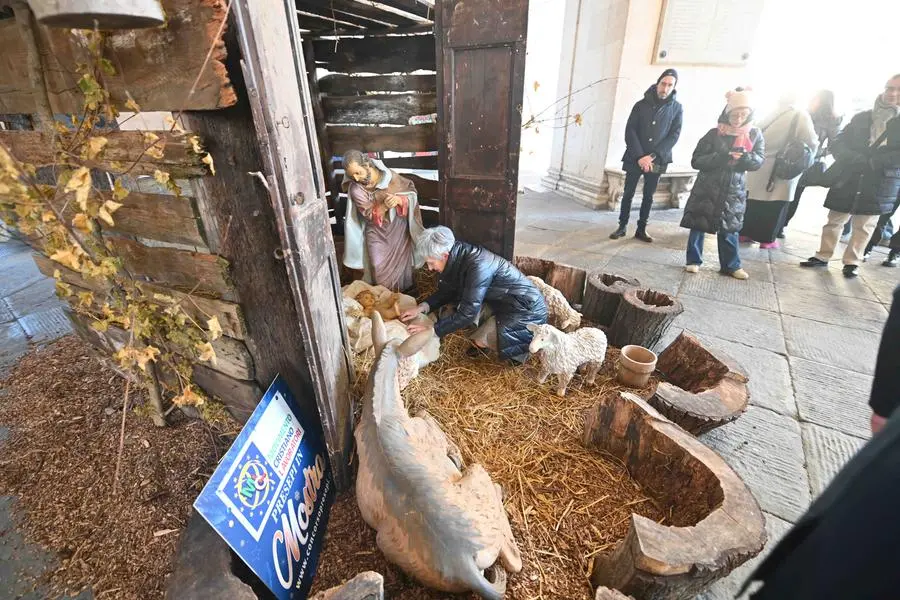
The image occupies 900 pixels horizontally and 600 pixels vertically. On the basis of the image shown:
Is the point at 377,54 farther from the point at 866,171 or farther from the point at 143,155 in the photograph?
the point at 866,171

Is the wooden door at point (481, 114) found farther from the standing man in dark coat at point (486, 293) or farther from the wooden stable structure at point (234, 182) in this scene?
the standing man in dark coat at point (486, 293)

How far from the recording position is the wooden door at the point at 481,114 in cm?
310

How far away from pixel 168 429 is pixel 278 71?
2.18 m

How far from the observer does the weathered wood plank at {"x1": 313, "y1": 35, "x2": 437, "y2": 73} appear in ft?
12.3

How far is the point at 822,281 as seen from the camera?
4773 mm

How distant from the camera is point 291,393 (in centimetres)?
189

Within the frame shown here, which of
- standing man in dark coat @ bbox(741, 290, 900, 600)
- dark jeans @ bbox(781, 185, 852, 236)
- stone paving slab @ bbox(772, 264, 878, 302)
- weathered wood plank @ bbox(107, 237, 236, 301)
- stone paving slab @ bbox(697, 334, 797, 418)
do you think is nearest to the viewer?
standing man in dark coat @ bbox(741, 290, 900, 600)

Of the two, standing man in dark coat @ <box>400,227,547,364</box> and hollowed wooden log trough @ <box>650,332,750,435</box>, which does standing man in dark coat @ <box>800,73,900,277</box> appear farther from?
standing man in dark coat @ <box>400,227,547,364</box>

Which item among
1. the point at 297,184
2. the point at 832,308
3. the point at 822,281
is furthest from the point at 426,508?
the point at 822,281

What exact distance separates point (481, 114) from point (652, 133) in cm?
349

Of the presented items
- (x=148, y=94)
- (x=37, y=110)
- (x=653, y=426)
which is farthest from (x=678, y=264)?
(x=37, y=110)

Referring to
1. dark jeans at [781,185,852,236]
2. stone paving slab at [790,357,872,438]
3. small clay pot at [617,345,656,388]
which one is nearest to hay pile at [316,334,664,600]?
small clay pot at [617,345,656,388]

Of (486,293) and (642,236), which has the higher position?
(486,293)

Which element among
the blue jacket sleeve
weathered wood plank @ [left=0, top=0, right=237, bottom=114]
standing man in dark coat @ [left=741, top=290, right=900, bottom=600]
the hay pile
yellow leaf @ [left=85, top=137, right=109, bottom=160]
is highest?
weathered wood plank @ [left=0, top=0, right=237, bottom=114]
